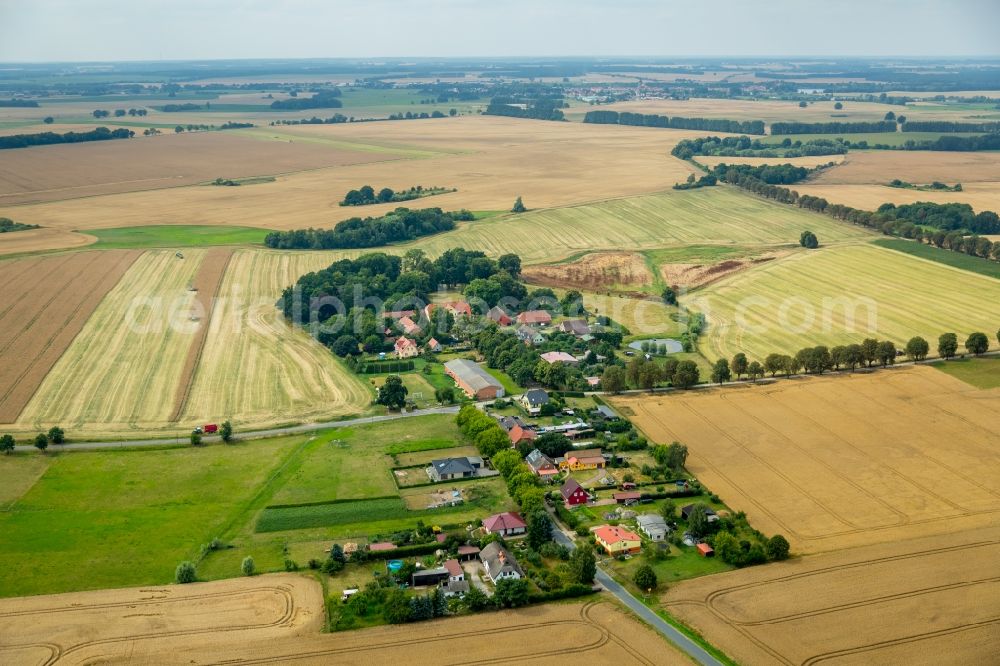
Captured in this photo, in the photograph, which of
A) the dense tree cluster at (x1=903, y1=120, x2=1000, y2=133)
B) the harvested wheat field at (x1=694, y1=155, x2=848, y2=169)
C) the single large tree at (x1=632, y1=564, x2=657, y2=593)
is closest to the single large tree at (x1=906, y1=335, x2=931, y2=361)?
the single large tree at (x1=632, y1=564, x2=657, y2=593)

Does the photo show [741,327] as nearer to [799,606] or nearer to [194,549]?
[799,606]

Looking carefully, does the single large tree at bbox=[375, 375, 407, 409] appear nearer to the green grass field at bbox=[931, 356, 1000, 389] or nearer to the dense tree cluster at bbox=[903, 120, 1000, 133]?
the green grass field at bbox=[931, 356, 1000, 389]

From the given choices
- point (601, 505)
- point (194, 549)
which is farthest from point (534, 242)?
point (194, 549)

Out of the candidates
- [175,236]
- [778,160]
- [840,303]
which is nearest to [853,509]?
[840,303]

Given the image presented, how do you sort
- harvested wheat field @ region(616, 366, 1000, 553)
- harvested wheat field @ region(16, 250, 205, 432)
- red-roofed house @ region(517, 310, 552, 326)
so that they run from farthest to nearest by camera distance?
red-roofed house @ region(517, 310, 552, 326) → harvested wheat field @ region(16, 250, 205, 432) → harvested wheat field @ region(616, 366, 1000, 553)

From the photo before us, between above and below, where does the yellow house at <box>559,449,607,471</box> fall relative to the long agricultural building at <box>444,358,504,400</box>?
below

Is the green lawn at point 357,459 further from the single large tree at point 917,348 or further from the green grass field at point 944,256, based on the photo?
the green grass field at point 944,256
